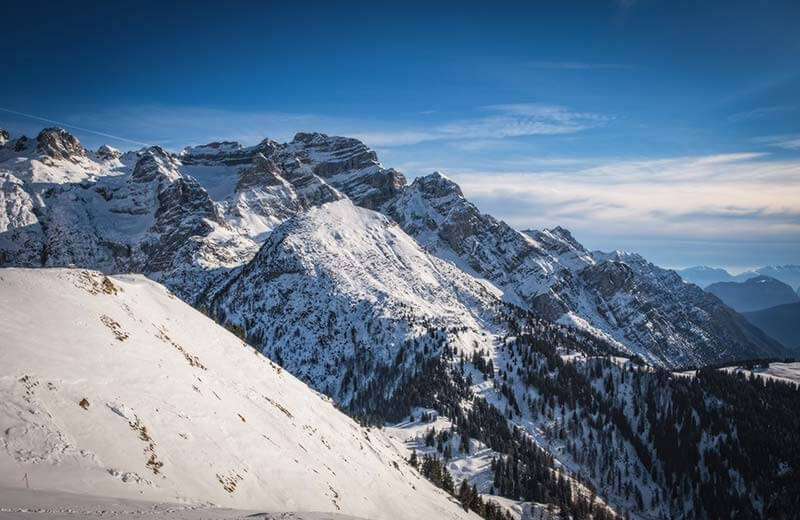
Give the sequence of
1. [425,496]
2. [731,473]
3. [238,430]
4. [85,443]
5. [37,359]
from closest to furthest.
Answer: [85,443], [37,359], [238,430], [425,496], [731,473]

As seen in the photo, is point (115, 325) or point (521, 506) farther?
point (521, 506)

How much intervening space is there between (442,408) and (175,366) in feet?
537

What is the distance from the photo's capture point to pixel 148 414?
26.8m

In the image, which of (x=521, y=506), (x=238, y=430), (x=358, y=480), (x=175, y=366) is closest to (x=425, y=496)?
(x=358, y=480)

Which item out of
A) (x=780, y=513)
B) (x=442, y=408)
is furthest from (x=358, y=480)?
(x=780, y=513)

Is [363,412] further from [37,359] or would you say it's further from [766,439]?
[37,359]

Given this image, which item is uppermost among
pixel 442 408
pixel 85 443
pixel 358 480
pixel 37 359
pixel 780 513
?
pixel 37 359

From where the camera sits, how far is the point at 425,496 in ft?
179

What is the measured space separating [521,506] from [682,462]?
343 ft

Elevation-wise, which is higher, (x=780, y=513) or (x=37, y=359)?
(x=37, y=359)

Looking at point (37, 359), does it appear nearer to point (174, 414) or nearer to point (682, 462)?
point (174, 414)

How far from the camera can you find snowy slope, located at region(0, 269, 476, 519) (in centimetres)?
2142

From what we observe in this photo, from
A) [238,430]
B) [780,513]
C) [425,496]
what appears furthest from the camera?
[780,513]

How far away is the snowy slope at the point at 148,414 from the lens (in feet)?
70.3
